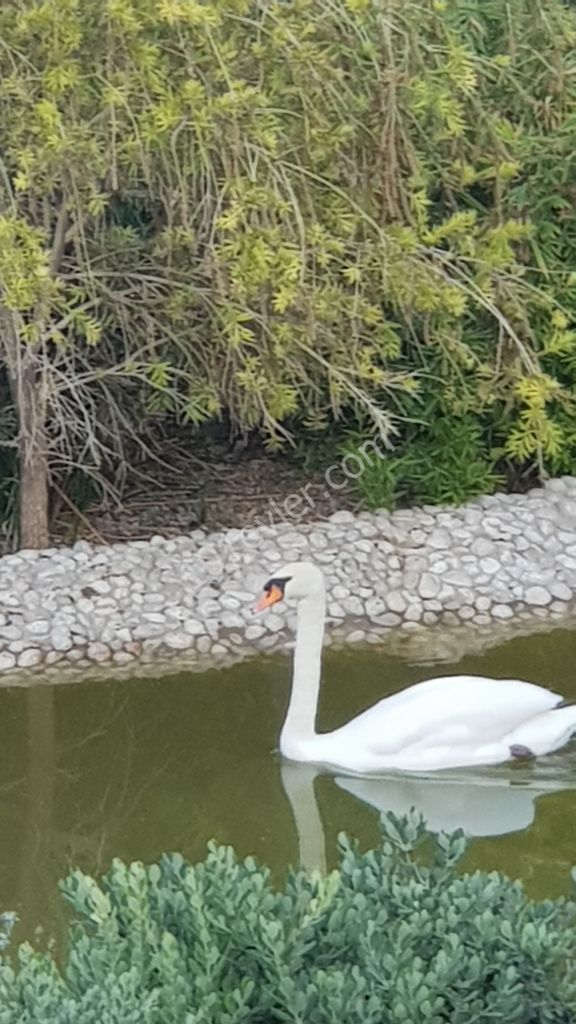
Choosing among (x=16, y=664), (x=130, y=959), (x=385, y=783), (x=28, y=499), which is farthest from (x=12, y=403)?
(x=130, y=959)

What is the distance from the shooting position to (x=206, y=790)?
16.4 ft

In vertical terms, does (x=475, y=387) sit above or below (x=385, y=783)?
above

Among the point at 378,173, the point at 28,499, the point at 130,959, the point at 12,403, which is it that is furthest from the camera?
the point at 12,403

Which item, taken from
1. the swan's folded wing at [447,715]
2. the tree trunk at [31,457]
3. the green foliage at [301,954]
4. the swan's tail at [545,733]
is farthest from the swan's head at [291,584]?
the green foliage at [301,954]

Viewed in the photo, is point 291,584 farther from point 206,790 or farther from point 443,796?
point 443,796

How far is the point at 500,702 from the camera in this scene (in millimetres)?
5039

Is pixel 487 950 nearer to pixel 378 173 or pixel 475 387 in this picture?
pixel 378 173

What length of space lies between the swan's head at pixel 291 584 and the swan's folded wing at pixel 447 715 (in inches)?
20.3

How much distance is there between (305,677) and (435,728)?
54 cm

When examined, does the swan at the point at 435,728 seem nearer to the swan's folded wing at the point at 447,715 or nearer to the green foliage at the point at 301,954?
the swan's folded wing at the point at 447,715

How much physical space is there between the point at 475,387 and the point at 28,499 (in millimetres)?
2256

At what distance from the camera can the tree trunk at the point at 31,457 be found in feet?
21.5

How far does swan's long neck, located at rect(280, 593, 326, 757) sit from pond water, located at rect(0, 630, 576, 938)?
4.7 inches

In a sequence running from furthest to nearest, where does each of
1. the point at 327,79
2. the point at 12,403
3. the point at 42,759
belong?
the point at 12,403, the point at 327,79, the point at 42,759
